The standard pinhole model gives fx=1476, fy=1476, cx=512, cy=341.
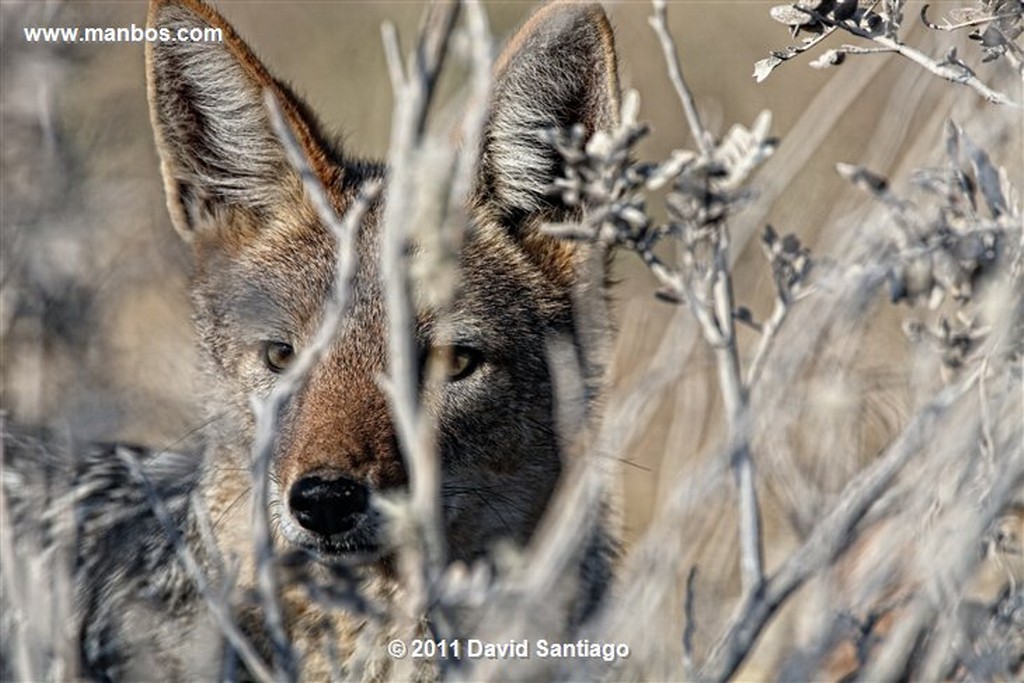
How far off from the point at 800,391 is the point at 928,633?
99 cm

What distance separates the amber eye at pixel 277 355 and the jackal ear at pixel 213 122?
47 centimetres

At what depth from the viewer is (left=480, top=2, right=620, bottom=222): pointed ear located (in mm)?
3588

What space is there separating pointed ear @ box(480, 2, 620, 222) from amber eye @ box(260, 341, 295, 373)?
2.31 ft

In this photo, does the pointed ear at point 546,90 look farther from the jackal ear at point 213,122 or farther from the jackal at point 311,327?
the jackal ear at point 213,122

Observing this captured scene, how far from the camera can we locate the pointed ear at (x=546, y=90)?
3.59 m

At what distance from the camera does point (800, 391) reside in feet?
12.3

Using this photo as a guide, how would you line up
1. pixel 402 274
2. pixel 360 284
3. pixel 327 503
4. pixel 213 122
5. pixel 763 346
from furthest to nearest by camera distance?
pixel 213 122 < pixel 360 284 < pixel 327 503 < pixel 763 346 < pixel 402 274

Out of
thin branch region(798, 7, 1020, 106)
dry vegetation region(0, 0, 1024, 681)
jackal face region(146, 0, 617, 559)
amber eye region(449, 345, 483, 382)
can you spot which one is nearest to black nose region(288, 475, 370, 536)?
jackal face region(146, 0, 617, 559)

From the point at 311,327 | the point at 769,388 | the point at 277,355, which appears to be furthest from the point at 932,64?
the point at 277,355

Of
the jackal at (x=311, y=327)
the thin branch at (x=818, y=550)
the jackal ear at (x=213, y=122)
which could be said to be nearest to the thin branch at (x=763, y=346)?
the thin branch at (x=818, y=550)

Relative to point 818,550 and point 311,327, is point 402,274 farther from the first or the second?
point 311,327

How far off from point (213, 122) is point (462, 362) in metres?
0.97

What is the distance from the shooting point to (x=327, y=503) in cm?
316

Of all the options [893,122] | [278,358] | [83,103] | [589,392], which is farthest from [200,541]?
[83,103]
